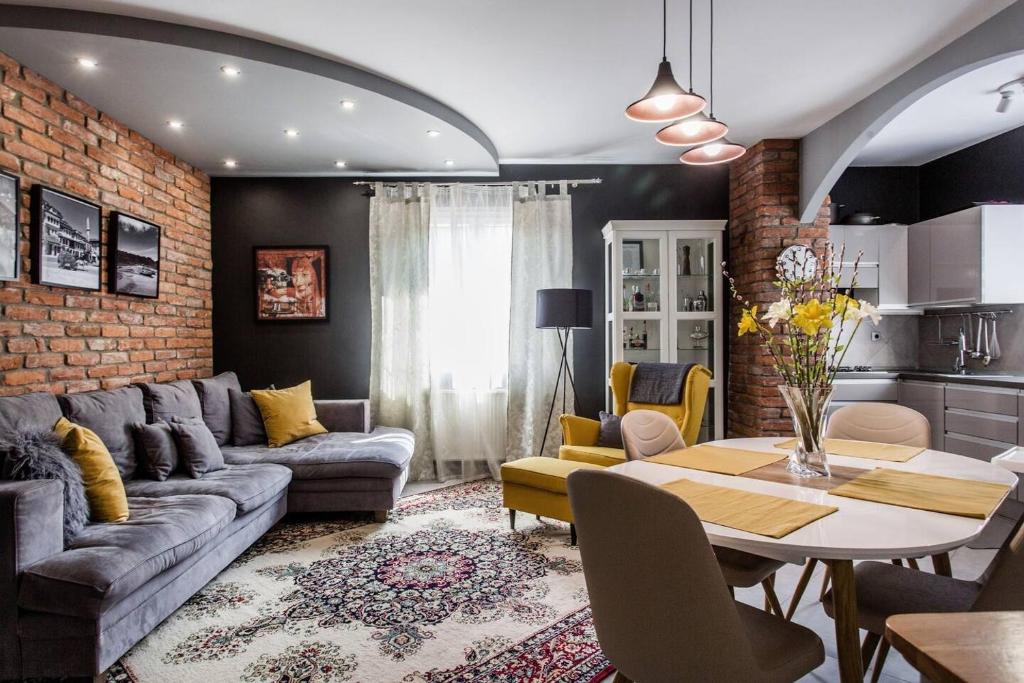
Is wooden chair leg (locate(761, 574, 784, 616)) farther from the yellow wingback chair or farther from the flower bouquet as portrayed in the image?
the yellow wingback chair

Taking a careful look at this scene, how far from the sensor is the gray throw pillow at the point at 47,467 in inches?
85.5

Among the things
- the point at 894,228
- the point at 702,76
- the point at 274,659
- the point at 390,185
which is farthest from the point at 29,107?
the point at 894,228

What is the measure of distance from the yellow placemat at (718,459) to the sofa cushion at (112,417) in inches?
111

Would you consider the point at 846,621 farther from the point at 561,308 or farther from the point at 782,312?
the point at 561,308

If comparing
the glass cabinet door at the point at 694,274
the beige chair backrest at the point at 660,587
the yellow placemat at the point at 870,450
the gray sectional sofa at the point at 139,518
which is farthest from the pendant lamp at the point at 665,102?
the glass cabinet door at the point at 694,274

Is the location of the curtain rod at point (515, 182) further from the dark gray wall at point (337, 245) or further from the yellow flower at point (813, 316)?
the yellow flower at point (813, 316)

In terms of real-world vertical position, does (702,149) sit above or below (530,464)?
above

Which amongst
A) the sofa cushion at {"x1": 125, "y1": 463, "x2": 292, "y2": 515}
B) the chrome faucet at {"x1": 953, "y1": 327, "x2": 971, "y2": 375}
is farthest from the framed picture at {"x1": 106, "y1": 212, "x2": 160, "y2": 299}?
the chrome faucet at {"x1": 953, "y1": 327, "x2": 971, "y2": 375}

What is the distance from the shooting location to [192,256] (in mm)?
4688

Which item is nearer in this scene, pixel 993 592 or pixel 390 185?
pixel 993 592

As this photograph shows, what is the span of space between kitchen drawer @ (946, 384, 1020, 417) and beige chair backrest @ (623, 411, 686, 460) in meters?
2.70

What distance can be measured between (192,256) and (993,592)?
17.0 ft

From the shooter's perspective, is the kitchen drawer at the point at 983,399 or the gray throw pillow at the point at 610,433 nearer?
the kitchen drawer at the point at 983,399

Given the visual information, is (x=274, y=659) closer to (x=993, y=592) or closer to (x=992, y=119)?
(x=993, y=592)
